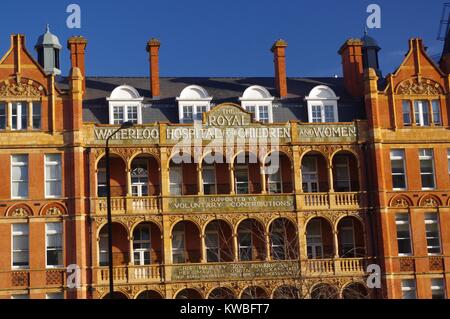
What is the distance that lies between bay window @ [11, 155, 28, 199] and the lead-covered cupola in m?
8.32

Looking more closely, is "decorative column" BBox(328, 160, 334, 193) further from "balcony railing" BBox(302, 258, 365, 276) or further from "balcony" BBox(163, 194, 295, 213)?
"balcony railing" BBox(302, 258, 365, 276)

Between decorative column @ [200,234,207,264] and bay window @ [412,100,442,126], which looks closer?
decorative column @ [200,234,207,264]

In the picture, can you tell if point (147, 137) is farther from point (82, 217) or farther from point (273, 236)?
point (273, 236)

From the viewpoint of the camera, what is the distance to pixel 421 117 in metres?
45.9

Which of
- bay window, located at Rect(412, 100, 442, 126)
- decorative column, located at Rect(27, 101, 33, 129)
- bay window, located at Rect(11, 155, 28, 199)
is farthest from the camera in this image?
bay window, located at Rect(412, 100, 442, 126)

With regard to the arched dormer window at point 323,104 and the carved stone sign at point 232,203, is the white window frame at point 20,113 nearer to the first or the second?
the carved stone sign at point 232,203

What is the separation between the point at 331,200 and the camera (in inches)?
1740

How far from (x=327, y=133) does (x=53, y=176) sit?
16.1 metres

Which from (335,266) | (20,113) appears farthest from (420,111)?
(20,113)

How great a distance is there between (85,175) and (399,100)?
1923 cm

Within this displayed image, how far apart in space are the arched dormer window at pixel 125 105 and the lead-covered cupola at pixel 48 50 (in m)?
6.15

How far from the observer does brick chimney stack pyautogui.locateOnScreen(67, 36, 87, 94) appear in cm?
4603

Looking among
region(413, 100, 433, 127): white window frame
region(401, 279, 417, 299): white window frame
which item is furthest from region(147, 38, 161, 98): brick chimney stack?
region(401, 279, 417, 299): white window frame
